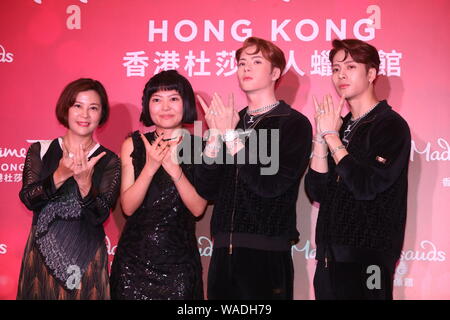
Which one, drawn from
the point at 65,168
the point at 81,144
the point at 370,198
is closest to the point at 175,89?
the point at 81,144

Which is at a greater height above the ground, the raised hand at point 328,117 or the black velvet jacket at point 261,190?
the raised hand at point 328,117

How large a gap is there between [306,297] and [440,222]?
2.96 ft

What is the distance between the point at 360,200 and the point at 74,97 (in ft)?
5.47

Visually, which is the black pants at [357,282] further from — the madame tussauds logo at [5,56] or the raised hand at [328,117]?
the madame tussauds logo at [5,56]

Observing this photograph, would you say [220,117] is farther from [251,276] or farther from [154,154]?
[251,276]

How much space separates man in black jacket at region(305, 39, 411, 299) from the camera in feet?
9.28

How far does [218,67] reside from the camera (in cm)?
371

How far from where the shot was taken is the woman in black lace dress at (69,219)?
3.12 metres

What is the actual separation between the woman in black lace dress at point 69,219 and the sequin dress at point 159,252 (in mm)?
141

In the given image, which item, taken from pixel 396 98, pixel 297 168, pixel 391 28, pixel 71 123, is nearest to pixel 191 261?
pixel 297 168

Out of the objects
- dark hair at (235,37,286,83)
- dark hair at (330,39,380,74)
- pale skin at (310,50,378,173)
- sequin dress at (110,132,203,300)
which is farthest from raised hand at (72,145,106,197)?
dark hair at (330,39,380,74)

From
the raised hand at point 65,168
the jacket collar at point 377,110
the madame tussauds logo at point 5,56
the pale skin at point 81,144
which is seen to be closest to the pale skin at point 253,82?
the jacket collar at point 377,110

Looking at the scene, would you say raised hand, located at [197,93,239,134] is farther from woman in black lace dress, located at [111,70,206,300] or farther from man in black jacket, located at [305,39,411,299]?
man in black jacket, located at [305,39,411,299]

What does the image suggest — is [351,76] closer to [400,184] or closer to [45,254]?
[400,184]
